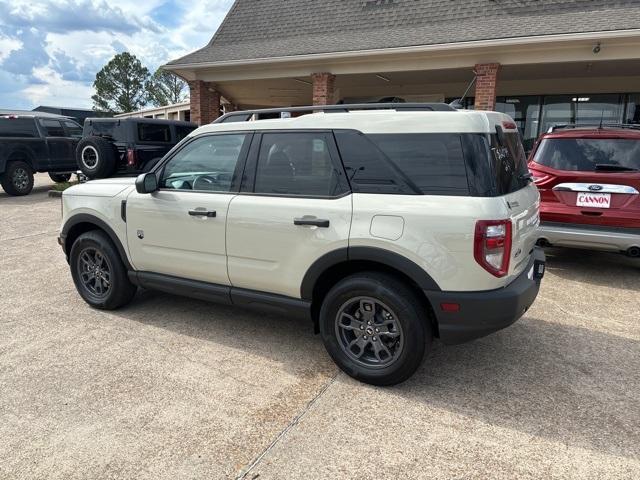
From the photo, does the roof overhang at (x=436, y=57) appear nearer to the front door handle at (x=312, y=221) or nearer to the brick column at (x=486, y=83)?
the brick column at (x=486, y=83)

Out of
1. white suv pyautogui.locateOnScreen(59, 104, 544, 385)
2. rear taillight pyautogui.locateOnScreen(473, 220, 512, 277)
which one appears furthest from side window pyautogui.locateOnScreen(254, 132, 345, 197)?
rear taillight pyautogui.locateOnScreen(473, 220, 512, 277)

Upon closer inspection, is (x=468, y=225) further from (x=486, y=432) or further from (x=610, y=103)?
(x=610, y=103)

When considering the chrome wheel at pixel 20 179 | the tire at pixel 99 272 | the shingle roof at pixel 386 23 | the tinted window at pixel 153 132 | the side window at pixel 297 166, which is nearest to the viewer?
the side window at pixel 297 166

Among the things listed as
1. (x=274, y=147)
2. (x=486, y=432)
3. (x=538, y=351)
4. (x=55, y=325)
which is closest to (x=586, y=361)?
(x=538, y=351)

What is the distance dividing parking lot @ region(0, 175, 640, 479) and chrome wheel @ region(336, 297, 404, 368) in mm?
212

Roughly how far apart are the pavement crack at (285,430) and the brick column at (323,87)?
942cm

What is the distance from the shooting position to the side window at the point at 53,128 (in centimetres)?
1276

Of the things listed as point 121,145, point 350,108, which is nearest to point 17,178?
point 121,145

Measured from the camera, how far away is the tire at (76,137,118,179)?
9680 mm

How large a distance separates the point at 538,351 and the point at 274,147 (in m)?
2.63

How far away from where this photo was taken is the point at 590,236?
536 centimetres

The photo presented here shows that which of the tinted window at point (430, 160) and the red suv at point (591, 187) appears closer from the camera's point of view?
the tinted window at point (430, 160)

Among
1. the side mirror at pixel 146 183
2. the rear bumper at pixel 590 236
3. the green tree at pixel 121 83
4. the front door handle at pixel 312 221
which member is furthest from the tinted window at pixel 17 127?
the green tree at pixel 121 83

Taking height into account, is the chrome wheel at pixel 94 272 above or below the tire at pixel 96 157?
below
